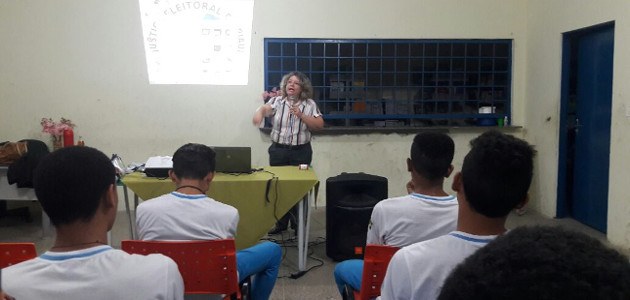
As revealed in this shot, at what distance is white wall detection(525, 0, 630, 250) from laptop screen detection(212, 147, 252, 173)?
2911 millimetres

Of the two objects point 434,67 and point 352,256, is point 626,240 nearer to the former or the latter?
point 352,256

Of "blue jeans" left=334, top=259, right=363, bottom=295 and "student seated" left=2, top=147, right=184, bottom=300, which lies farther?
"blue jeans" left=334, top=259, right=363, bottom=295

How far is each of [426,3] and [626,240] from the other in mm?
3158

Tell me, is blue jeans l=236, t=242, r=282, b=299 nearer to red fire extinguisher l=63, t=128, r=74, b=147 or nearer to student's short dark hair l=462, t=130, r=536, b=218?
student's short dark hair l=462, t=130, r=536, b=218

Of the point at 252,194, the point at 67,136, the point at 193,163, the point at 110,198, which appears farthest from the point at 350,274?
the point at 67,136

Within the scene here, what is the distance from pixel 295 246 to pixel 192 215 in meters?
2.25

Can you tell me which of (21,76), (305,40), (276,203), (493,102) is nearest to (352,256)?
(276,203)

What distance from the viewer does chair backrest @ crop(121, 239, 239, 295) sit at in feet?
6.30

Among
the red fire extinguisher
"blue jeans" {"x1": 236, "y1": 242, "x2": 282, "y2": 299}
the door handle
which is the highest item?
the door handle

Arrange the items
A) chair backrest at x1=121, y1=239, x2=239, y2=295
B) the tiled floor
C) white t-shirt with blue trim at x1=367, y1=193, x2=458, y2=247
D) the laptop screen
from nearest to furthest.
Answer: chair backrest at x1=121, y1=239, x2=239, y2=295 → white t-shirt with blue trim at x1=367, y1=193, x2=458, y2=247 → the tiled floor → the laptop screen

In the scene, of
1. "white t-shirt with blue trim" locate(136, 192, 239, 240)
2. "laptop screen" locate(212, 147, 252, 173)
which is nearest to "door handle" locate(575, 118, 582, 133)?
"laptop screen" locate(212, 147, 252, 173)

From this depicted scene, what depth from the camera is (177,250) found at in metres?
1.93

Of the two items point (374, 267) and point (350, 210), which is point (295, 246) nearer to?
point (350, 210)

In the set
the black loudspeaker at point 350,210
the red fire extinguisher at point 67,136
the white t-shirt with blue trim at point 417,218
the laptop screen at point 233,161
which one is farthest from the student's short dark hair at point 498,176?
the red fire extinguisher at point 67,136
